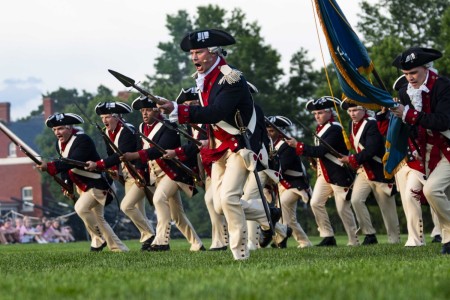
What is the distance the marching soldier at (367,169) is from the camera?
18109 mm

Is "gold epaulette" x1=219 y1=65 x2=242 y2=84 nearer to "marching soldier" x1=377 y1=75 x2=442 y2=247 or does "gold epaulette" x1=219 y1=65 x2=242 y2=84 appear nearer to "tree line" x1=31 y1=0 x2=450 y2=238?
"marching soldier" x1=377 y1=75 x2=442 y2=247

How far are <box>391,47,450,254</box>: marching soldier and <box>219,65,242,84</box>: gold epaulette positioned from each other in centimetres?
184

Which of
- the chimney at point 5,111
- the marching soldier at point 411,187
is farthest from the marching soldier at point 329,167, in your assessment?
the chimney at point 5,111

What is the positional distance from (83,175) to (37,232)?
26.2m

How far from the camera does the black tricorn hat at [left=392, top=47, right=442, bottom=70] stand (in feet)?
41.4

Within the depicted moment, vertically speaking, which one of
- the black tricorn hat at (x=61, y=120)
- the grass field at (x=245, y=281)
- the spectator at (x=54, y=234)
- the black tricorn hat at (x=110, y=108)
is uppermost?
the black tricorn hat at (x=110, y=108)

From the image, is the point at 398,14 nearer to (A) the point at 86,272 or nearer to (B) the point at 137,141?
(B) the point at 137,141

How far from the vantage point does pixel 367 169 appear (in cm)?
1845

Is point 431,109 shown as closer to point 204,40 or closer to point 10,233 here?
point 204,40

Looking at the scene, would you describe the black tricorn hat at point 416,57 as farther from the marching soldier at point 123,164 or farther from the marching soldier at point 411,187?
the marching soldier at point 123,164

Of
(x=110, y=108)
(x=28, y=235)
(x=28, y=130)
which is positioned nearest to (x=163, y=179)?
(x=110, y=108)

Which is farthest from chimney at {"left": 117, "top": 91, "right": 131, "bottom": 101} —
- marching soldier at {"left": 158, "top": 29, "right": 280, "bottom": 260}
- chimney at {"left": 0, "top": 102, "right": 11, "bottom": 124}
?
marching soldier at {"left": 158, "top": 29, "right": 280, "bottom": 260}

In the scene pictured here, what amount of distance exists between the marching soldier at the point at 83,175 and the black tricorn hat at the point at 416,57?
687cm

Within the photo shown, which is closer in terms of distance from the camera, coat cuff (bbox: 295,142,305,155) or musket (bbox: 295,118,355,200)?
coat cuff (bbox: 295,142,305,155)
